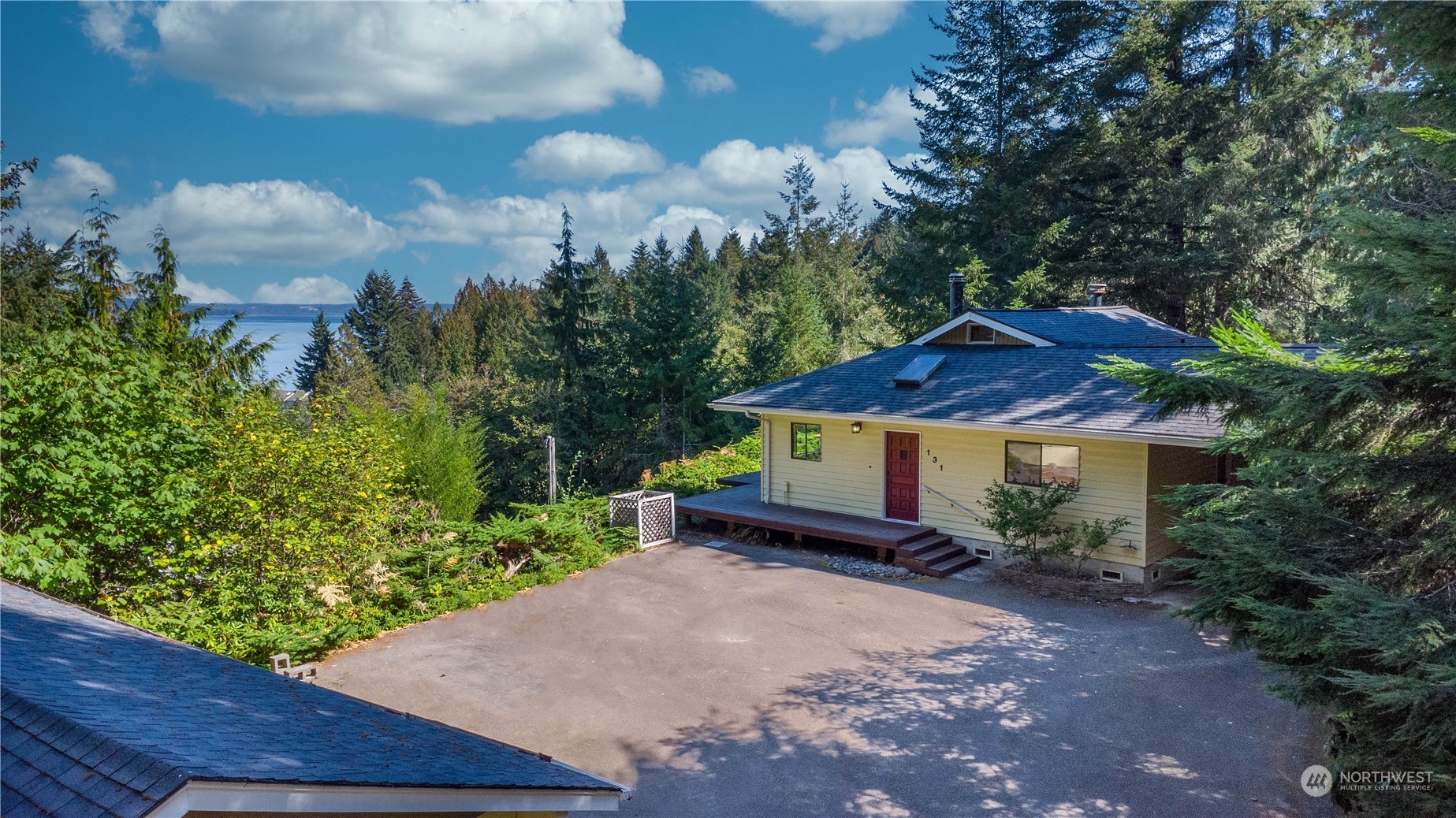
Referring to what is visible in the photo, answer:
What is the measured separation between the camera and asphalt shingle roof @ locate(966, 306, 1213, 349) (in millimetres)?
15414

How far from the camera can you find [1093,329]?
54.1ft

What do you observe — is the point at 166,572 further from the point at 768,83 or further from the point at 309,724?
the point at 768,83

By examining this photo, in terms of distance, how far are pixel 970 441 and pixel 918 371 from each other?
2097mm

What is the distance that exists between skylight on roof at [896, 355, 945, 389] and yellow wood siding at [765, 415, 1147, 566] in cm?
102

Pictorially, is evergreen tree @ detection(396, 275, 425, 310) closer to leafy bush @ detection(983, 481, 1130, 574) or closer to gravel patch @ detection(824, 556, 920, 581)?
gravel patch @ detection(824, 556, 920, 581)

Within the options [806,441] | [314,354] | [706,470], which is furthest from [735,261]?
[806,441]

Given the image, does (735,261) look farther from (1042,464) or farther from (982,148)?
(1042,464)

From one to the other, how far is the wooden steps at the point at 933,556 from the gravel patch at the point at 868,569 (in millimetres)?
160

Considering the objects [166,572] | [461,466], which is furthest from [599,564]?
[166,572]

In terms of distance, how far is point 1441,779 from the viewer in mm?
4344

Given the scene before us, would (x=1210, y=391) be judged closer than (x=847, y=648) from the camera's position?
Yes

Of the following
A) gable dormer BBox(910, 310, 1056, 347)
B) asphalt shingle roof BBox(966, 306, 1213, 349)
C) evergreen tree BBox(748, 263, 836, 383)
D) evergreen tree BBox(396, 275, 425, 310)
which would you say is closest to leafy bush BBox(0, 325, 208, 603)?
gable dormer BBox(910, 310, 1056, 347)

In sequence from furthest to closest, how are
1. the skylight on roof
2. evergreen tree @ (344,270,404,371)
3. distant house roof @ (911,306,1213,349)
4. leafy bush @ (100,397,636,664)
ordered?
evergreen tree @ (344,270,404,371)
distant house roof @ (911,306,1213,349)
the skylight on roof
leafy bush @ (100,397,636,664)

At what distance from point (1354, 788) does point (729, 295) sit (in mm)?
50981
